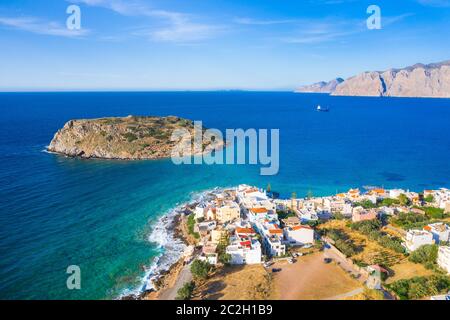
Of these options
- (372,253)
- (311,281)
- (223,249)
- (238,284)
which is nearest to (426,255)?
(372,253)

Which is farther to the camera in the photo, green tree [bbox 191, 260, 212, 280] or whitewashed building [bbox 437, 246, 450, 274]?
whitewashed building [bbox 437, 246, 450, 274]

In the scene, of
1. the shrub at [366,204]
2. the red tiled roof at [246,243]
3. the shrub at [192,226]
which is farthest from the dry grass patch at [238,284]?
the shrub at [366,204]

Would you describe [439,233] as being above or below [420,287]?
above

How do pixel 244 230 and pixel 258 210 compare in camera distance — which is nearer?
pixel 244 230

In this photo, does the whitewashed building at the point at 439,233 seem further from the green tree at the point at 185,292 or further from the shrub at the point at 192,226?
the green tree at the point at 185,292

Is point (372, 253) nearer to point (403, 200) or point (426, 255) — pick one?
point (426, 255)

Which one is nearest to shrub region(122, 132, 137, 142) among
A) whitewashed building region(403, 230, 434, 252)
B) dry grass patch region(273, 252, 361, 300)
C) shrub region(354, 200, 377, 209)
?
shrub region(354, 200, 377, 209)

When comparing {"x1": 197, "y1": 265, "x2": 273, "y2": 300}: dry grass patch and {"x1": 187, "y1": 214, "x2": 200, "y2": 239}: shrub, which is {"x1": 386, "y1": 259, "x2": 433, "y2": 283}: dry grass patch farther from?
{"x1": 187, "y1": 214, "x2": 200, "y2": 239}: shrub
